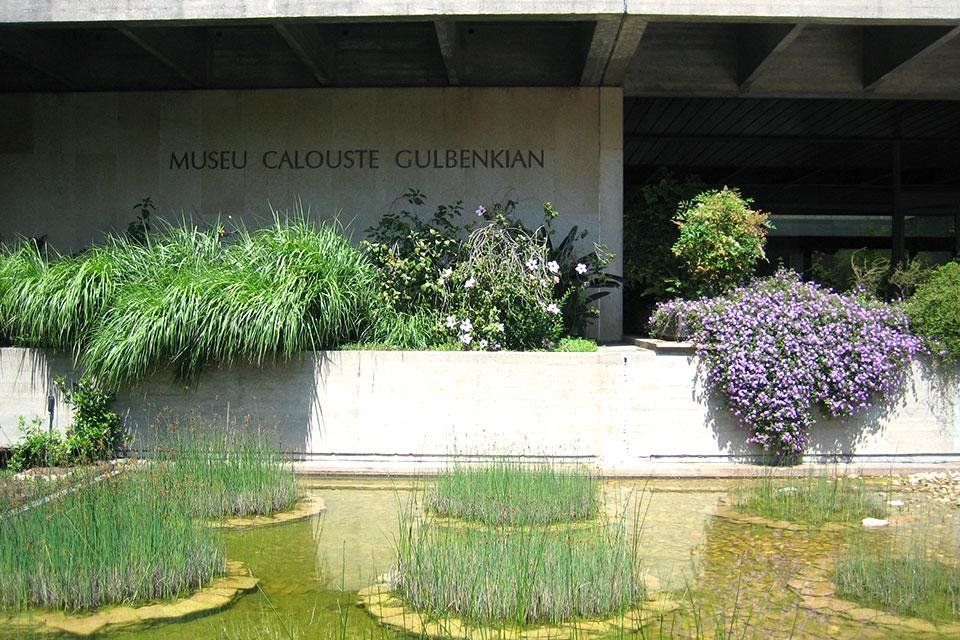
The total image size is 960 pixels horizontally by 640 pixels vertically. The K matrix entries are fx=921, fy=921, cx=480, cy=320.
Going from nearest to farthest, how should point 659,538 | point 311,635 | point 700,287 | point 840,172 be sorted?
point 311,635, point 659,538, point 700,287, point 840,172

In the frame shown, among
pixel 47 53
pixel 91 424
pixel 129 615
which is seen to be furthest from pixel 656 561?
pixel 47 53

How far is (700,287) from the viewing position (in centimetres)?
1002

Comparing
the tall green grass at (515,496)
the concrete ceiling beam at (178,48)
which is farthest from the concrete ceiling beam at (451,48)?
the tall green grass at (515,496)

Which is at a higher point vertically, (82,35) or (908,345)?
(82,35)

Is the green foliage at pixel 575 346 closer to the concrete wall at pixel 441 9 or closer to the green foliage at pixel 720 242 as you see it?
the green foliage at pixel 720 242

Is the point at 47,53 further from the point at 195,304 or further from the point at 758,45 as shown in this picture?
the point at 758,45

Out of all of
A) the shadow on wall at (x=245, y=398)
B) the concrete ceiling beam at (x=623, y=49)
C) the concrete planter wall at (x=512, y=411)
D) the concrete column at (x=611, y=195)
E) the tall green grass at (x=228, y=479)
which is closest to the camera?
the tall green grass at (x=228, y=479)

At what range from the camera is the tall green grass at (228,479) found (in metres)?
6.16

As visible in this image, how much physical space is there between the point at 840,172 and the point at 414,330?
11.8 m

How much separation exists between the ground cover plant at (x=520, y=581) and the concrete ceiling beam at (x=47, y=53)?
8155mm

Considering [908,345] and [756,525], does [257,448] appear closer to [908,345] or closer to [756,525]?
[756,525]

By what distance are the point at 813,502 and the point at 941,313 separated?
3091 millimetres

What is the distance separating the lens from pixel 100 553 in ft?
14.9

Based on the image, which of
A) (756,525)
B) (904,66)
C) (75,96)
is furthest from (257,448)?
(904,66)
